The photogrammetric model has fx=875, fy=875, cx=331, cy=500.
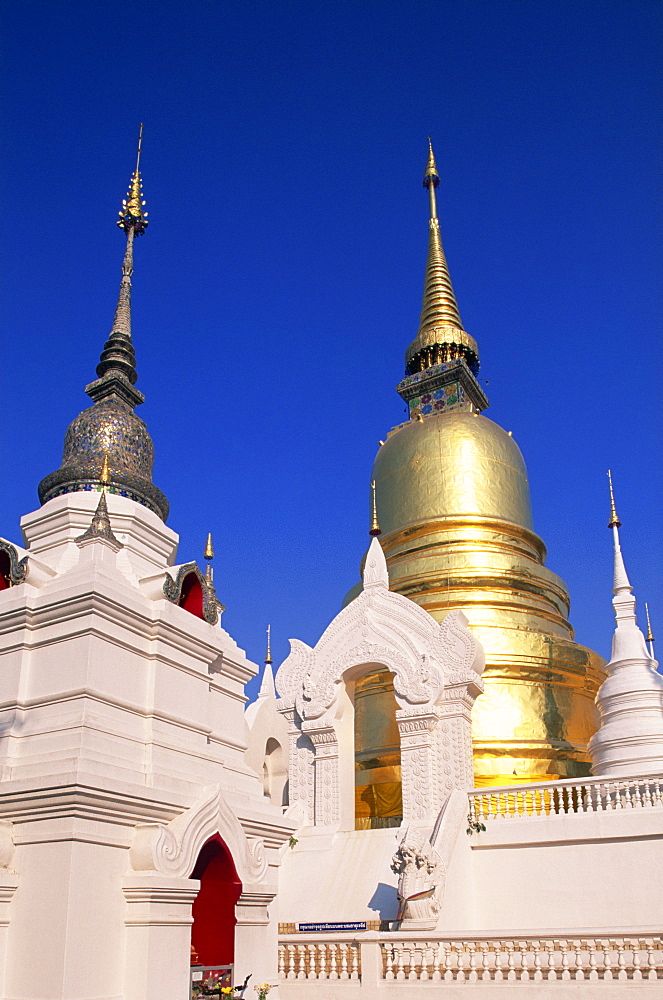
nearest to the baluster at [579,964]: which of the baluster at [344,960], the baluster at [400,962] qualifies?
the baluster at [400,962]

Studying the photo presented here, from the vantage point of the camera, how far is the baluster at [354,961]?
9.97 m

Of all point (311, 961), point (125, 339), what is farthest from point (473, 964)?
point (125, 339)

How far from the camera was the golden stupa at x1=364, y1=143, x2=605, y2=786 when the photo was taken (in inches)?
653

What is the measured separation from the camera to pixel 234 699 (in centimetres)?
1058

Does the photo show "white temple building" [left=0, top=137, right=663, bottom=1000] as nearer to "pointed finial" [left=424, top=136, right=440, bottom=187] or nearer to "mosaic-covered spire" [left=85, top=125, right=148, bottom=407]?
"mosaic-covered spire" [left=85, top=125, right=148, bottom=407]

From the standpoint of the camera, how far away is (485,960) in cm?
917

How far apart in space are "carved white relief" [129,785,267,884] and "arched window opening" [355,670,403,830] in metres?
7.18

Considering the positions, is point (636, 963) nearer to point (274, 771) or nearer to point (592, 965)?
Result: point (592, 965)

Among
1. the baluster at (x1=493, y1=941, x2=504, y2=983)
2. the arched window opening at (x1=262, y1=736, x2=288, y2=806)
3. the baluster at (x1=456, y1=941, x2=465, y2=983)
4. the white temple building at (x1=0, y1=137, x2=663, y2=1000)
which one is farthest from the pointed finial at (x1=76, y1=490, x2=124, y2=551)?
the arched window opening at (x1=262, y1=736, x2=288, y2=806)

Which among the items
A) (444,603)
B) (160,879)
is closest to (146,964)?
(160,879)

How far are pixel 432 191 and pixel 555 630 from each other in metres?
18.0

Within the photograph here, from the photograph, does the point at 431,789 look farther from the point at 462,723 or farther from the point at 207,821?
the point at 207,821

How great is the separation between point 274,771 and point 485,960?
13.7 metres

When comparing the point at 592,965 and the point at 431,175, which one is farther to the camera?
the point at 431,175
